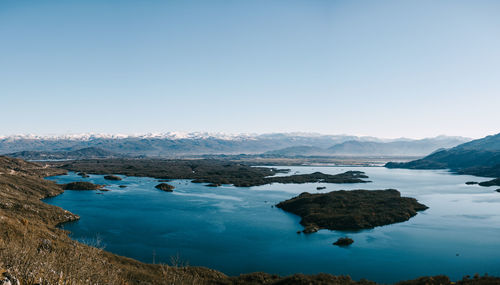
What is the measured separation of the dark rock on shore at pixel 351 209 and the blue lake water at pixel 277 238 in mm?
2150

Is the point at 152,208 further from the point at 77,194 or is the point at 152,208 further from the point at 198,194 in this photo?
the point at 77,194

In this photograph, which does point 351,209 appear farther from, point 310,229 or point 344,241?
point 344,241

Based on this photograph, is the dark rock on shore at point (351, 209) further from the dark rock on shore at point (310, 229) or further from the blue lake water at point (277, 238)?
the blue lake water at point (277, 238)

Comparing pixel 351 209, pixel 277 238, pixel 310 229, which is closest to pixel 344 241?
pixel 310 229

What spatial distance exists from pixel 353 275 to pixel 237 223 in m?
26.1

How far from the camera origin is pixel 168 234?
157ft

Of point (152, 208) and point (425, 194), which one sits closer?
point (152, 208)

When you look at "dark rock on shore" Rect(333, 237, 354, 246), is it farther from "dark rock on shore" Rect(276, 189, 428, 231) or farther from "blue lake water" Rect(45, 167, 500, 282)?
"dark rock on shore" Rect(276, 189, 428, 231)

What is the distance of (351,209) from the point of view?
201 feet

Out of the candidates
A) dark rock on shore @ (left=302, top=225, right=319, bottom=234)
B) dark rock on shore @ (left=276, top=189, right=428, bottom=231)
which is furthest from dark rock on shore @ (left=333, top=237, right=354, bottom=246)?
dark rock on shore @ (left=276, top=189, right=428, bottom=231)

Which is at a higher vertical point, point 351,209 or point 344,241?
point 351,209

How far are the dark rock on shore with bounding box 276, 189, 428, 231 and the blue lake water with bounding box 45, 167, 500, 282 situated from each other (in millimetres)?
2150

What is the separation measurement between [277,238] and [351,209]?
2220cm

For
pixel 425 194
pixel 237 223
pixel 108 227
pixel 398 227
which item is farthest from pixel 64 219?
pixel 425 194
